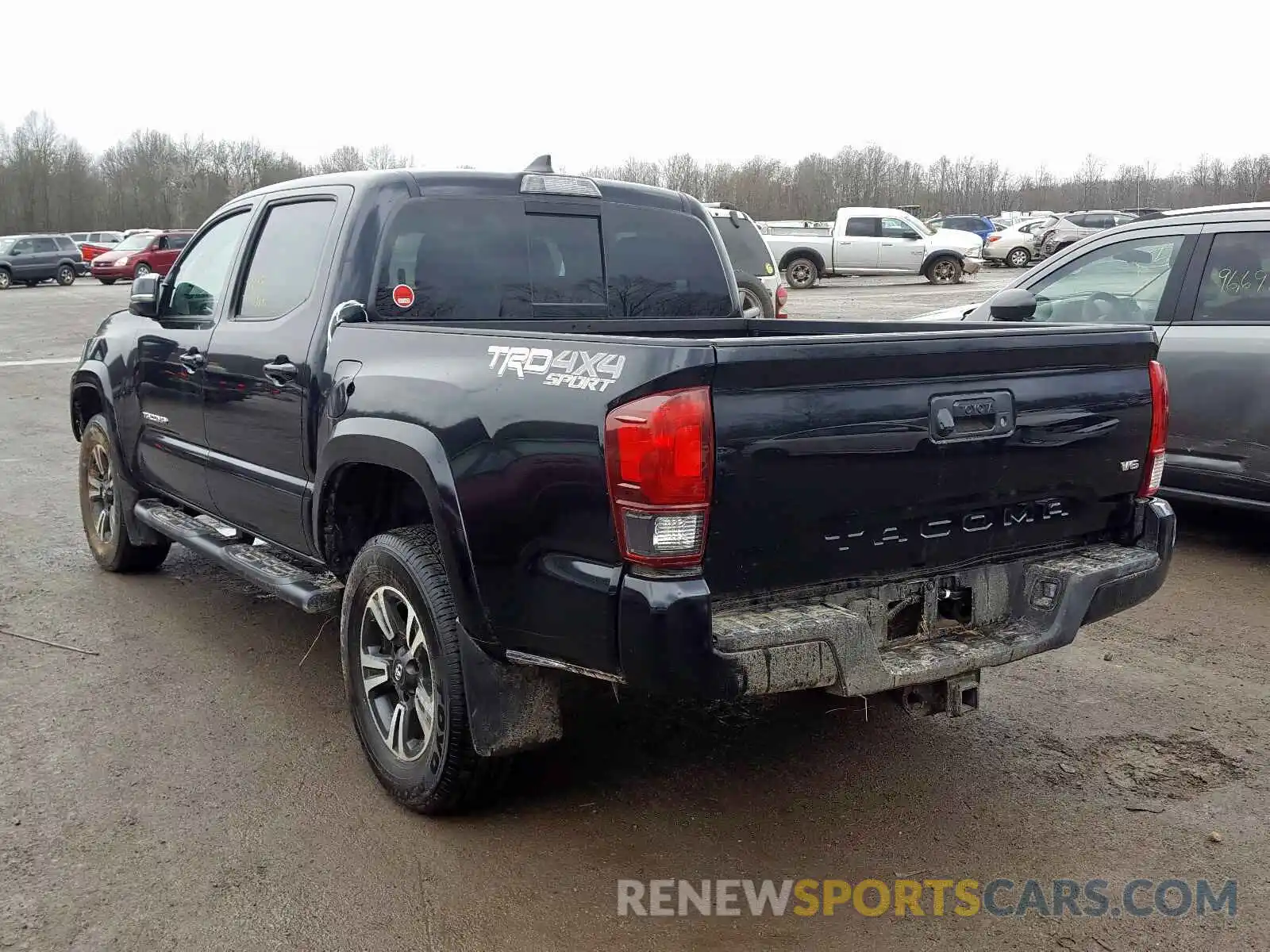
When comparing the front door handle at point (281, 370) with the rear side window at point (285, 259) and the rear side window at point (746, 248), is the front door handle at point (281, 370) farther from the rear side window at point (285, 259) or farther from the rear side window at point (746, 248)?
the rear side window at point (746, 248)

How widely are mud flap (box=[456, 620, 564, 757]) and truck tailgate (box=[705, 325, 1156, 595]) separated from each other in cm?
75

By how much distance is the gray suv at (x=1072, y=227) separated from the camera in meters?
34.3

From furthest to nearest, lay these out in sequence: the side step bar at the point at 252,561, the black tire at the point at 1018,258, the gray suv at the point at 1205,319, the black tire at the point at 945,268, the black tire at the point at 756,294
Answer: the black tire at the point at 1018,258, the black tire at the point at 945,268, the black tire at the point at 756,294, the gray suv at the point at 1205,319, the side step bar at the point at 252,561

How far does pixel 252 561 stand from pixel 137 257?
3648 centimetres

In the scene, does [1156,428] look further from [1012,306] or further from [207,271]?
[207,271]

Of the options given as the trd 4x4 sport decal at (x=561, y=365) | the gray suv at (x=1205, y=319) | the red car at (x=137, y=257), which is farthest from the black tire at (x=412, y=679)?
the red car at (x=137, y=257)

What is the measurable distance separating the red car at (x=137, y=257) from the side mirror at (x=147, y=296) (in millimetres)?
33814

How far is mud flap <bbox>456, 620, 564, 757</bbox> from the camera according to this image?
3256 millimetres

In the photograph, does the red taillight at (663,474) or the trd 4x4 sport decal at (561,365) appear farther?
the trd 4x4 sport decal at (561,365)

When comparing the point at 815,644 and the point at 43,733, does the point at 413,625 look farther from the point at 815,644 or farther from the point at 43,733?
the point at 43,733

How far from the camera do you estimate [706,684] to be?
278 centimetres

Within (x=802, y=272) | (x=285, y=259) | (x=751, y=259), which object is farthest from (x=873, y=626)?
(x=802, y=272)

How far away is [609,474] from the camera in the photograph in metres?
2.79

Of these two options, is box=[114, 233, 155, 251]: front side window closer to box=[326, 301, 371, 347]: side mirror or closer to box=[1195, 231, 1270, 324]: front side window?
box=[1195, 231, 1270, 324]: front side window
